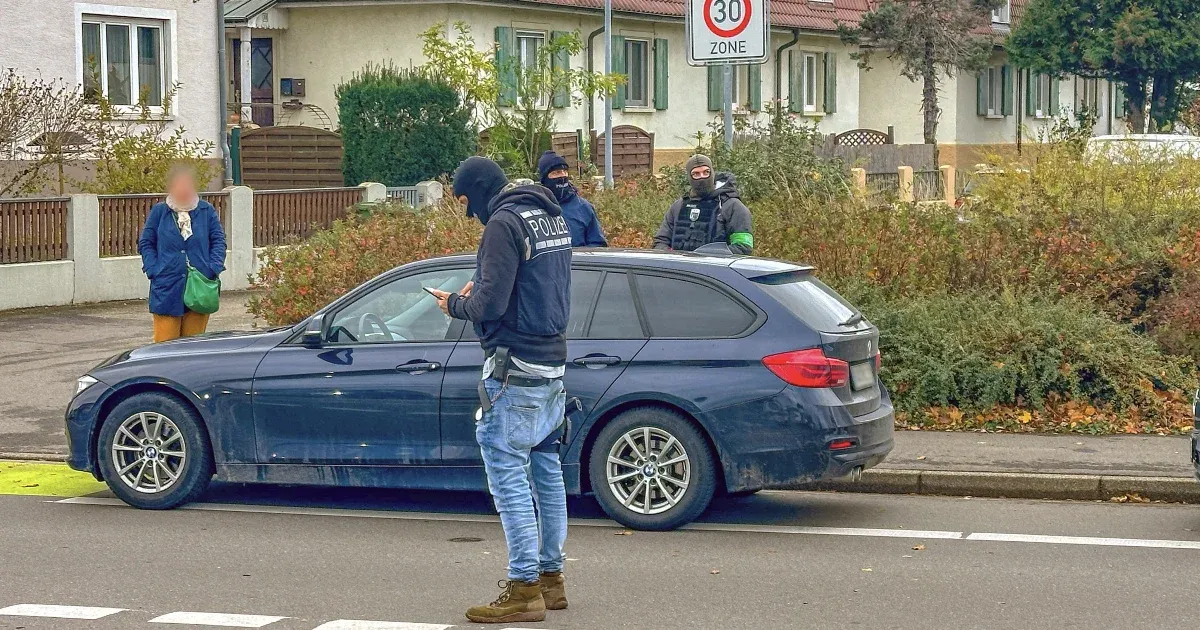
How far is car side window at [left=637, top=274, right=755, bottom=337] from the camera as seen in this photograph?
27.3 feet

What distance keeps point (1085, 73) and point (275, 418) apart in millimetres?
39740

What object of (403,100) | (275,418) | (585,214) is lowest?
(275,418)

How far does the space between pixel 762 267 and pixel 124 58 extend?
1833cm

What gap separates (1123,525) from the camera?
338 inches

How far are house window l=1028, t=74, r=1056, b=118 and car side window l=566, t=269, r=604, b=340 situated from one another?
42.9m

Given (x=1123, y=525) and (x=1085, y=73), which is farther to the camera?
(x=1085, y=73)

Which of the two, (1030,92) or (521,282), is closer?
(521,282)

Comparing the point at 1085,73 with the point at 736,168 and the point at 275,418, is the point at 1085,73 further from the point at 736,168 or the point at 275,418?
the point at 275,418

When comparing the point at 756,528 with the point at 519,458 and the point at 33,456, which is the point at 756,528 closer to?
the point at 519,458

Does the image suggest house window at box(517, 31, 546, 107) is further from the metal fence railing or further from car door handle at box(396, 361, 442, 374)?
car door handle at box(396, 361, 442, 374)

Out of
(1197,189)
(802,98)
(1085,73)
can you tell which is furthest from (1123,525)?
(1085,73)

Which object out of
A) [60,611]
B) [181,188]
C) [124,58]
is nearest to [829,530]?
[60,611]

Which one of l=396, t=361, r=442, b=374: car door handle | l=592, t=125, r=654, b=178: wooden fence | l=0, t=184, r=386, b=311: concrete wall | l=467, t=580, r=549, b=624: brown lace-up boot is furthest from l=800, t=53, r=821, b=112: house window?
l=467, t=580, r=549, b=624: brown lace-up boot

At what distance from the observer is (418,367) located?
848 centimetres
